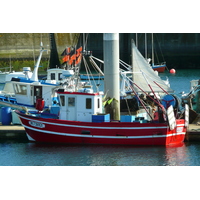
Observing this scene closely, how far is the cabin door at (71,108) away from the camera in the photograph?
24.7 meters

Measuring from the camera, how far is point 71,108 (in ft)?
81.1

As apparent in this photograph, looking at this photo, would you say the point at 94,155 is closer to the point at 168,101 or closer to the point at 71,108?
the point at 71,108

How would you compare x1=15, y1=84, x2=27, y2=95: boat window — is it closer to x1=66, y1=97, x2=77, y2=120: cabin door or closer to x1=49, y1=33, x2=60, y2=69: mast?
x1=66, y1=97, x2=77, y2=120: cabin door

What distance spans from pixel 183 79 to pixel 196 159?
35065 millimetres

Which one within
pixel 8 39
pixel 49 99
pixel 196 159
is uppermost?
pixel 8 39

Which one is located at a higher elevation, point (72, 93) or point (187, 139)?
point (72, 93)

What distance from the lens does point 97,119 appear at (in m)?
24.3

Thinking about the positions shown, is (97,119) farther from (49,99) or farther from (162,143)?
(49,99)

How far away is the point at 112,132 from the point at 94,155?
1.83 metres

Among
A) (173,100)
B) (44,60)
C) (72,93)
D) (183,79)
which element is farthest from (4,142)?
(44,60)

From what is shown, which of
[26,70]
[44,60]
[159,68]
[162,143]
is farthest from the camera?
[44,60]

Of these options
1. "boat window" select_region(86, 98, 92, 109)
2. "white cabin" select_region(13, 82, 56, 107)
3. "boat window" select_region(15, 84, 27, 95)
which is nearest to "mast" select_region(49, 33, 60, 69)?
"boat window" select_region(15, 84, 27, 95)

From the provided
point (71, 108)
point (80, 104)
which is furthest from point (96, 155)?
point (71, 108)

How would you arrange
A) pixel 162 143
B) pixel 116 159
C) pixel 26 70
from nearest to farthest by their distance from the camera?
pixel 116 159 → pixel 162 143 → pixel 26 70
